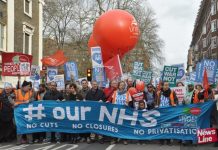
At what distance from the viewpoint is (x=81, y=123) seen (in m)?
12.6

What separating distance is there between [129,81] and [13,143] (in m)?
4.47

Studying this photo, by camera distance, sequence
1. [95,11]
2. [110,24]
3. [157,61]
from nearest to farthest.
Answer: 1. [110,24]
2. [95,11]
3. [157,61]

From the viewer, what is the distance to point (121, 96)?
1267 cm

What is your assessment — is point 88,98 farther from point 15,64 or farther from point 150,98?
point 15,64

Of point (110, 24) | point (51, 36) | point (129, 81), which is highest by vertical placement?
point (51, 36)

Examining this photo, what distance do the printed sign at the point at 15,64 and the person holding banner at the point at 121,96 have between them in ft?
13.5

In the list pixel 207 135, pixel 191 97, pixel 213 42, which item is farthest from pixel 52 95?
pixel 213 42

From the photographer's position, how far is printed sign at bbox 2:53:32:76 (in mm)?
15500

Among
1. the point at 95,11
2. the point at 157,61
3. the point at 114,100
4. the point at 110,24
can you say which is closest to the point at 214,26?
the point at 157,61

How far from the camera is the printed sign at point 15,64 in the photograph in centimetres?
1550

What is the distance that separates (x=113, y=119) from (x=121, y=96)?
0.69m

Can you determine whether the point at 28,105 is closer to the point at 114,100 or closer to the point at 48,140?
the point at 48,140

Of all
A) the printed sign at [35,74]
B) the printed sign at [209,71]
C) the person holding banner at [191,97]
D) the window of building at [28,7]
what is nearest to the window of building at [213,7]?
the window of building at [28,7]

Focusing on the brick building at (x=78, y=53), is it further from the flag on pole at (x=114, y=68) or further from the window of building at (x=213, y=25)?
the flag on pole at (x=114, y=68)
